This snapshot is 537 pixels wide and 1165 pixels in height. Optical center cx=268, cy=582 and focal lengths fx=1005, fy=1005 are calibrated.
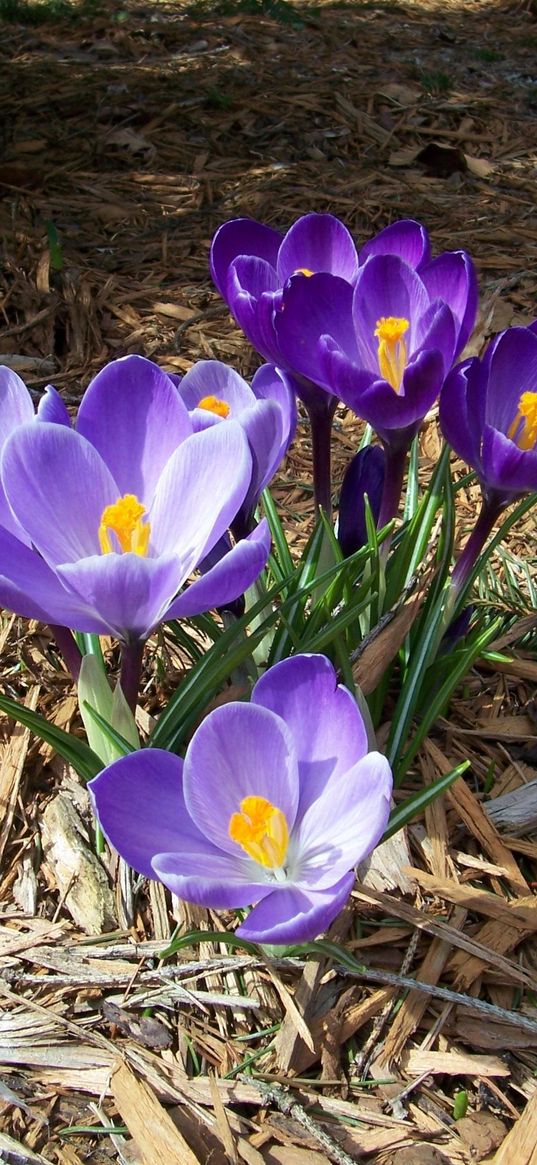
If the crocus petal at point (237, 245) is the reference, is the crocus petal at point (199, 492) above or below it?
below

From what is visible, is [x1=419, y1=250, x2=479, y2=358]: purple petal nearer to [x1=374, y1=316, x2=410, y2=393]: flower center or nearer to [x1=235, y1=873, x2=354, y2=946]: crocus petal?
[x1=374, y1=316, x2=410, y2=393]: flower center

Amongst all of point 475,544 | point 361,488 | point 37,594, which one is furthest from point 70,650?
point 475,544

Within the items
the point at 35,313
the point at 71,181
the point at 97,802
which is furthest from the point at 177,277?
the point at 97,802

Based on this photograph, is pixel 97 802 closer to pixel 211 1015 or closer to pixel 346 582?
pixel 211 1015

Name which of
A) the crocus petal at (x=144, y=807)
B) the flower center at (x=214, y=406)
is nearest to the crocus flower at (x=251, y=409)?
the flower center at (x=214, y=406)

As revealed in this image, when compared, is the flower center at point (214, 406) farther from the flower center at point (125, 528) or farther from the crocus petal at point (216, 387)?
the flower center at point (125, 528)

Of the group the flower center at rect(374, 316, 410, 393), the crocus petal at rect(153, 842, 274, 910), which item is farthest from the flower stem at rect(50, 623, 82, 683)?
the flower center at rect(374, 316, 410, 393)
